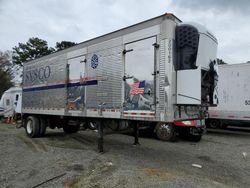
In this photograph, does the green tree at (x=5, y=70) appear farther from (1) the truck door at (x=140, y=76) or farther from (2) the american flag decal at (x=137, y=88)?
(2) the american flag decal at (x=137, y=88)

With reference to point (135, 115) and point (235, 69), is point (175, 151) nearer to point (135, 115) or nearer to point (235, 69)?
point (135, 115)

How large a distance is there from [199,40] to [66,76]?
492 centimetres

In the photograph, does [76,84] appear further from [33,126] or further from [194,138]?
[194,138]

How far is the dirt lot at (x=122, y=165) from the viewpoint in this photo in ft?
18.0

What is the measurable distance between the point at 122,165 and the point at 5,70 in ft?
149

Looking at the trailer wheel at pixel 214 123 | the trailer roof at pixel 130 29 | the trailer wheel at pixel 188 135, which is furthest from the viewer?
the trailer wheel at pixel 214 123

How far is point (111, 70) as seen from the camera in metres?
7.52

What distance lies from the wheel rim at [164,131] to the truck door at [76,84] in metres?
3.91

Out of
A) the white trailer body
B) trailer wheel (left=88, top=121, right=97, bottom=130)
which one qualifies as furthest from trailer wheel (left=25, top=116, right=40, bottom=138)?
the white trailer body

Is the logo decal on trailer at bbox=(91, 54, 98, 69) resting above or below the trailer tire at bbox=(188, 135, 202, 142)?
above

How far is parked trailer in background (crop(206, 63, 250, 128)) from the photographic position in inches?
518

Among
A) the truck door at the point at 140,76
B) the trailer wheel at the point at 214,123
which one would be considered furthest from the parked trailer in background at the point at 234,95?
the truck door at the point at 140,76

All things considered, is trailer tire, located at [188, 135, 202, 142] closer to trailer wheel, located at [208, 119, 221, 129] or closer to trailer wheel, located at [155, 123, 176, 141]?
trailer wheel, located at [155, 123, 176, 141]

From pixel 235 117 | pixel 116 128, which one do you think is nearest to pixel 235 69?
pixel 235 117
